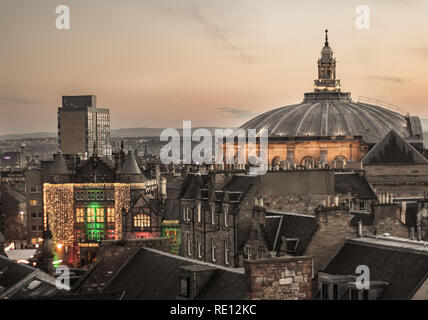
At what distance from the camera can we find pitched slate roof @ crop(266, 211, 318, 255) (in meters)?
41.1

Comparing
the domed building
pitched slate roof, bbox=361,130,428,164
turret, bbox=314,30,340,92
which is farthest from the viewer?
turret, bbox=314,30,340,92

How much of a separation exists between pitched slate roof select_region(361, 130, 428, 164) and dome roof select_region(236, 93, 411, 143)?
44.8 ft

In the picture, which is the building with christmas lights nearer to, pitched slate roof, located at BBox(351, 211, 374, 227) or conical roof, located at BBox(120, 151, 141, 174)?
conical roof, located at BBox(120, 151, 141, 174)

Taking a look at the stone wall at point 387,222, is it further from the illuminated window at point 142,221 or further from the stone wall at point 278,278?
the illuminated window at point 142,221

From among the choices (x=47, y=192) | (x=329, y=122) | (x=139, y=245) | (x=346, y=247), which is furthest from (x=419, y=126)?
(x=139, y=245)

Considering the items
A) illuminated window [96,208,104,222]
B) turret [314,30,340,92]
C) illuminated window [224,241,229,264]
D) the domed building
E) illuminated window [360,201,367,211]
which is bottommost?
illuminated window [96,208,104,222]

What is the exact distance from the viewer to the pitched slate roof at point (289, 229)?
41062 millimetres

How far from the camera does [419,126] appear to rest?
10894 centimetres

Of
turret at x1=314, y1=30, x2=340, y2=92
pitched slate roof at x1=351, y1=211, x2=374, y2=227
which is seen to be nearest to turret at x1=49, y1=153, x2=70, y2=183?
turret at x1=314, y1=30, x2=340, y2=92

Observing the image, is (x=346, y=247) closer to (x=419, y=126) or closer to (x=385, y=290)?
(x=385, y=290)

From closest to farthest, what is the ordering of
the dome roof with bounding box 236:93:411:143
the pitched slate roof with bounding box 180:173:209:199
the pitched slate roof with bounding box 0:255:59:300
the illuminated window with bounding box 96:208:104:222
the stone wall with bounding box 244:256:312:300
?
the stone wall with bounding box 244:256:312:300, the pitched slate roof with bounding box 0:255:59:300, the pitched slate roof with bounding box 180:173:209:199, the illuminated window with bounding box 96:208:104:222, the dome roof with bounding box 236:93:411:143

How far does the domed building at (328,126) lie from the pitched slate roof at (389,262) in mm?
60220

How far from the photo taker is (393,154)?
87.4 m

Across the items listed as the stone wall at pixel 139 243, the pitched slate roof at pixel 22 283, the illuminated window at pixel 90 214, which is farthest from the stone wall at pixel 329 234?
the illuminated window at pixel 90 214
